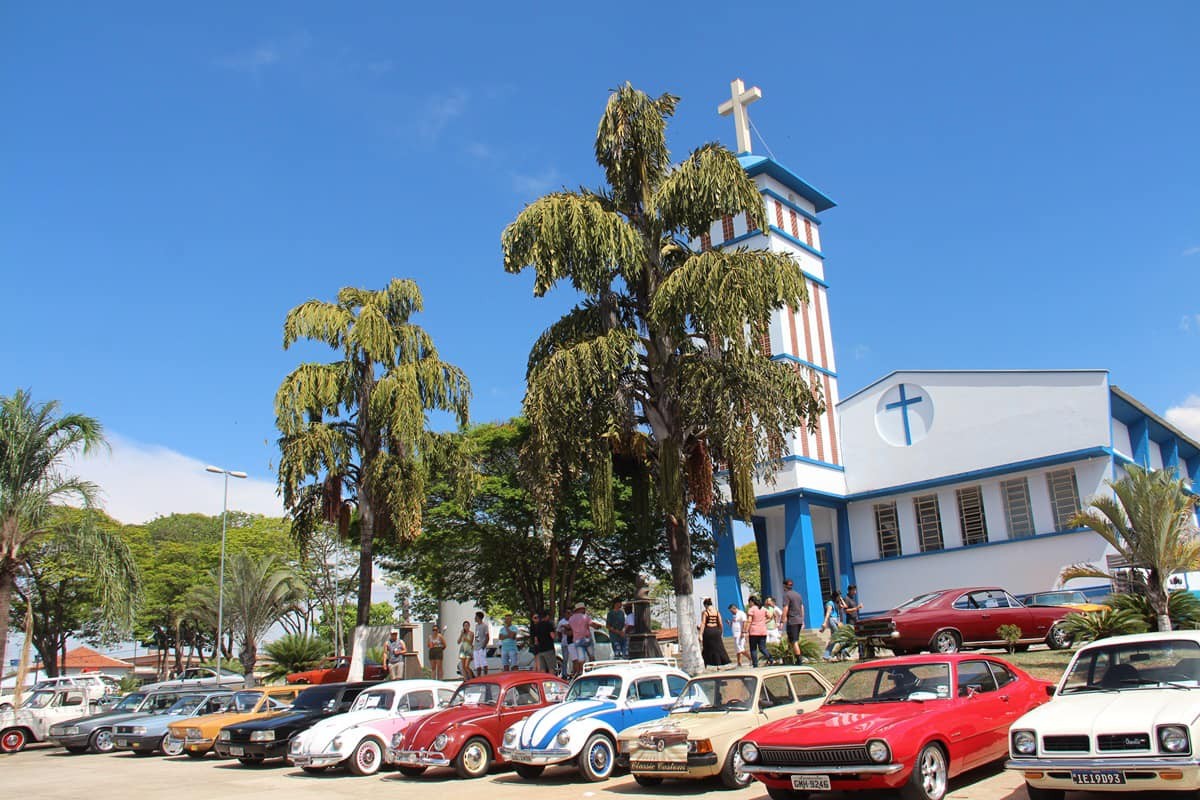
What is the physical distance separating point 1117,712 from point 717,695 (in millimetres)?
4626

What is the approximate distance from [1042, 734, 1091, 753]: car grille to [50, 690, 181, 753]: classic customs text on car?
1813cm

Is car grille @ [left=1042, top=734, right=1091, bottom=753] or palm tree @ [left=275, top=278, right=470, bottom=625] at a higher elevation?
palm tree @ [left=275, top=278, right=470, bottom=625]

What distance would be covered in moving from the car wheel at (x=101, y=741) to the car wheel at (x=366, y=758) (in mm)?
9049

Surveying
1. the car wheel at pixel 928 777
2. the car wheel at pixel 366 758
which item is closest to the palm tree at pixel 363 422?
the car wheel at pixel 366 758

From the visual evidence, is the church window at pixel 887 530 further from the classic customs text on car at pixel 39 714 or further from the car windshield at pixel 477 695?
the classic customs text on car at pixel 39 714

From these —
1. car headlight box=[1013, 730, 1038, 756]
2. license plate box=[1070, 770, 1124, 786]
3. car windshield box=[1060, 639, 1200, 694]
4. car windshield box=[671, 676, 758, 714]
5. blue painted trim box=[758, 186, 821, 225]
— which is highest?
blue painted trim box=[758, 186, 821, 225]

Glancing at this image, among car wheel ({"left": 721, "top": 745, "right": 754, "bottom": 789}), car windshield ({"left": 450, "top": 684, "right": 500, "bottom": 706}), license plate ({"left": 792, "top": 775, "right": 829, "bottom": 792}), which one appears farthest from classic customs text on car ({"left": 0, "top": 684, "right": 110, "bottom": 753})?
license plate ({"left": 792, "top": 775, "right": 829, "bottom": 792})

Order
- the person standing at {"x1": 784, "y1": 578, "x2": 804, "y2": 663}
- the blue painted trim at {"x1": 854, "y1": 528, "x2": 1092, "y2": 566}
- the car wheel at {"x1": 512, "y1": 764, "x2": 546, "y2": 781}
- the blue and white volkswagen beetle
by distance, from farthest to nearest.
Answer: the blue painted trim at {"x1": 854, "y1": 528, "x2": 1092, "y2": 566}, the person standing at {"x1": 784, "y1": 578, "x2": 804, "y2": 663}, the car wheel at {"x1": 512, "y1": 764, "x2": 546, "y2": 781}, the blue and white volkswagen beetle

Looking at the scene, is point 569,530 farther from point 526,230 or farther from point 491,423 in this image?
point 526,230

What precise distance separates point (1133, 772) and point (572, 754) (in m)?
6.46

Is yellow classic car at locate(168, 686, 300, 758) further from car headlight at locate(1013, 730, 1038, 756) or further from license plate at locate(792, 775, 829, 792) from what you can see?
car headlight at locate(1013, 730, 1038, 756)

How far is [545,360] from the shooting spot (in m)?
17.6

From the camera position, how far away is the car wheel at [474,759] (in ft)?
42.4

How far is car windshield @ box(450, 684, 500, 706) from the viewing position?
13883 millimetres
